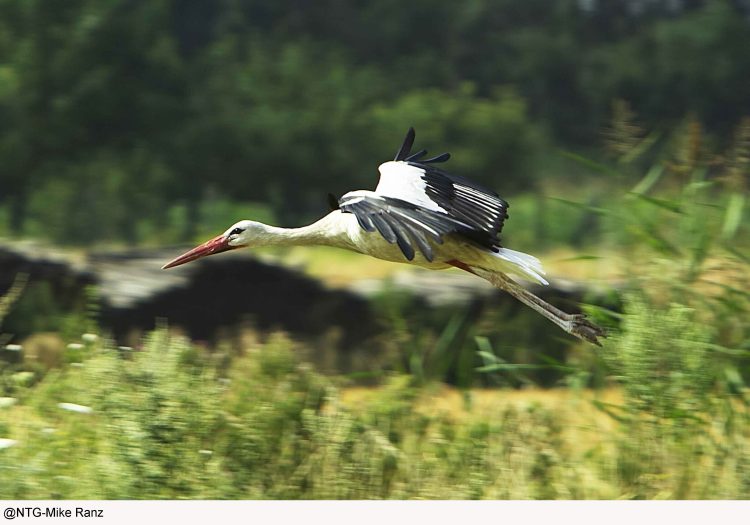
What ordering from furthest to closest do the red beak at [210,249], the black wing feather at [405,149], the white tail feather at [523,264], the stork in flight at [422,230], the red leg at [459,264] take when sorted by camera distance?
the black wing feather at [405,149]
the red beak at [210,249]
the red leg at [459,264]
the white tail feather at [523,264]
the stork in flight at [422,230]

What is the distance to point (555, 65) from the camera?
48.0 ft

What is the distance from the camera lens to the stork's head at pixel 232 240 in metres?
4.71

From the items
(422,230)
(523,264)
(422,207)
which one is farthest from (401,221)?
(523,264)

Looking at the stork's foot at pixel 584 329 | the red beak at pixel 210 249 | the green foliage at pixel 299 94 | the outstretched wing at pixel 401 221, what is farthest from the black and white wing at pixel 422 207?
the green foliage at pixel 299 94

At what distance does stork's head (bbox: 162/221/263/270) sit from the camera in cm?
471

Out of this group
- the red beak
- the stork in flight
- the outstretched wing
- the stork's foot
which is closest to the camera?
the outstretched wing

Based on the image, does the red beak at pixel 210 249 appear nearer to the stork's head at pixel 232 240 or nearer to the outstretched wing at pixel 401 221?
the stork's head at pixel 232 240

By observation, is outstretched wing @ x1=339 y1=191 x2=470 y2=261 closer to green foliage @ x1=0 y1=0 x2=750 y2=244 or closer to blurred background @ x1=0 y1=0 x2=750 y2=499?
blurred background @ x1=0 y1=0 x2=750 y2=499

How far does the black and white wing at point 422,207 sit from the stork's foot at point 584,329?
454 millimetres

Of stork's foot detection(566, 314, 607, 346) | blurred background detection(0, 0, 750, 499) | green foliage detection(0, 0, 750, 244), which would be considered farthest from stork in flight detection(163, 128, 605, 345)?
green foliage detection(0, 0, 750, 244)

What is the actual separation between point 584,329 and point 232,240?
136 centimetres

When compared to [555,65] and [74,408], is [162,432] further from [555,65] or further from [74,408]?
[555,65]

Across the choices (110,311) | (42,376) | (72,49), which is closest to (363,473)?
(42,376)

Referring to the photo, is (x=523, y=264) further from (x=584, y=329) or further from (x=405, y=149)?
(x=405, y=149)
